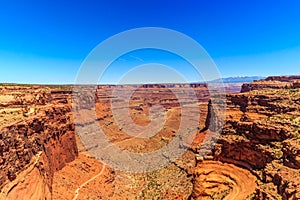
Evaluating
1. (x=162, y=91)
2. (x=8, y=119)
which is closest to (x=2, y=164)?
(x=8, y=119)

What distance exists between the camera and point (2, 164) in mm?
21984

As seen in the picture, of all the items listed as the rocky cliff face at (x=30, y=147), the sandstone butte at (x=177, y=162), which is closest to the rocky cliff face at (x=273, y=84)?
the sandstone butte at (x=177, y=162)

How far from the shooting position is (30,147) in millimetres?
28109

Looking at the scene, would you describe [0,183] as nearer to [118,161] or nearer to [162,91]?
[118,161]

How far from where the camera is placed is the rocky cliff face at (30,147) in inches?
902

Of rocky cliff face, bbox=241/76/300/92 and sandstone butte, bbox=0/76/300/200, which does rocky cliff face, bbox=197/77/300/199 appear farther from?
rocky cliff face, bbox=241/76/300/92

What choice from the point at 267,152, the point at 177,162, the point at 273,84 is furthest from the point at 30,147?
the point at 273,84

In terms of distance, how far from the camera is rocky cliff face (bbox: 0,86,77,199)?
22.9m

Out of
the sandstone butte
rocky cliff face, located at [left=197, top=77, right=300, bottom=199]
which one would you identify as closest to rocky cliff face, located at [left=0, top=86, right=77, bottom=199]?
the sandstone butte

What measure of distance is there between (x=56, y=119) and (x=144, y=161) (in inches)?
919

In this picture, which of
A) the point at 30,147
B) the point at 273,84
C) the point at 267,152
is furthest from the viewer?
the point at 273,84

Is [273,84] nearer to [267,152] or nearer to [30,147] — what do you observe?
[267,152]

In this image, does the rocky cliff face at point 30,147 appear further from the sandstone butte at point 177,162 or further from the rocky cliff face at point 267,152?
the rocky cliff face at point 267,152

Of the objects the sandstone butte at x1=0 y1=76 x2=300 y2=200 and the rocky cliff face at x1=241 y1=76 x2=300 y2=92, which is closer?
the sandstone butte at x1=0 y1=76 x2=300 y2=200
